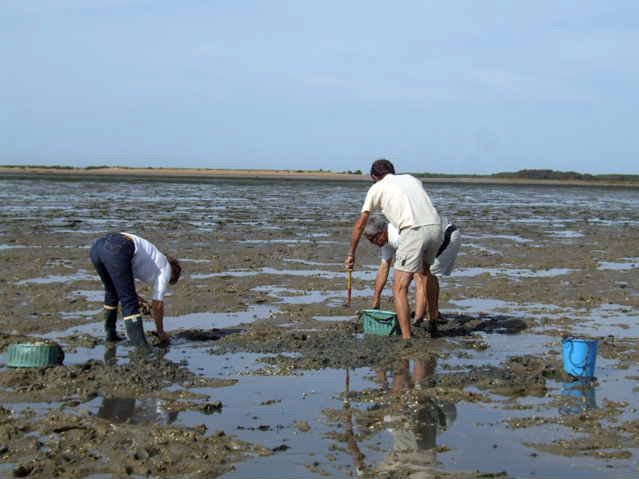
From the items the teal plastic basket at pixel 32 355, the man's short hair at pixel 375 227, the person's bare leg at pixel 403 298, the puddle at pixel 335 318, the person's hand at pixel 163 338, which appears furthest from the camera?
the puddle at pixel 335 318

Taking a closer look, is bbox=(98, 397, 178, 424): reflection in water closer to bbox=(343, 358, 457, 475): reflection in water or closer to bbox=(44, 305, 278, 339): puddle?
bbox=(343, 358, 457, 475): reflection in water

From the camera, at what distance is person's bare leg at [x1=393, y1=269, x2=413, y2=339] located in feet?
31.4

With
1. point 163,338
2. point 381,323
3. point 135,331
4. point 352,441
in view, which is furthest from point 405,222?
point 352,441

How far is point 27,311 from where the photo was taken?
36.3ft

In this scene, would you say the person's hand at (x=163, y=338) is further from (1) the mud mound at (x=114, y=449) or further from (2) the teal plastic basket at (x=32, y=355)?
(1) the mud mound at (x=114, y=449)

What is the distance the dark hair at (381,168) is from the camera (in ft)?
32.1

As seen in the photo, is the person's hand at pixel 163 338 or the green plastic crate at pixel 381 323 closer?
the person's hand at pixel 163 338

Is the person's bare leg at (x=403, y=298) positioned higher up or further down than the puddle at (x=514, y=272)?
higher up

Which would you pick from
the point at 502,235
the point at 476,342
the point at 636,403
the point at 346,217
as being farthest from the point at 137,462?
the point at 346,217

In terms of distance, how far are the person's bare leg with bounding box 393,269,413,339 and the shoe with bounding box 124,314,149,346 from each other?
2.63m

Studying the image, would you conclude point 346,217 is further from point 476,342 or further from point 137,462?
point 137,462

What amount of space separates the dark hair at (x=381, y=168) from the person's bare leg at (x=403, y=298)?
106 cm

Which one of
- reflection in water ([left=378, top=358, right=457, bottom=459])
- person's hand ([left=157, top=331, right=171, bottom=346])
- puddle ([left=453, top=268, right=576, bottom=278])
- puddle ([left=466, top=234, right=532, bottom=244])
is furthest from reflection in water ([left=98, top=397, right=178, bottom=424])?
puddle ([left=466, top=234, right=532, bottom=244])

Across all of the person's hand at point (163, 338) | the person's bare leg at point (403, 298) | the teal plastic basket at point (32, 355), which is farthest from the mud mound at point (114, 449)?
the person's bare leg at point (403, 298)
